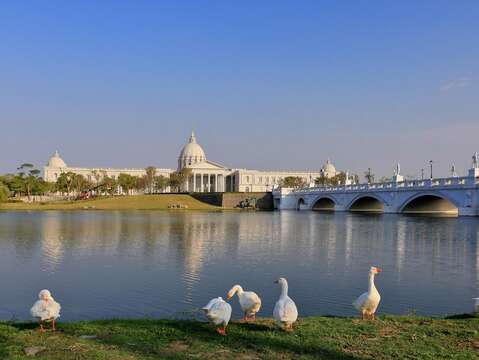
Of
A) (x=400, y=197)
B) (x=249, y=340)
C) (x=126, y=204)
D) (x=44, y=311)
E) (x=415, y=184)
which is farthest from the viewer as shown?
(x=126, y=204)

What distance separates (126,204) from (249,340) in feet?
376

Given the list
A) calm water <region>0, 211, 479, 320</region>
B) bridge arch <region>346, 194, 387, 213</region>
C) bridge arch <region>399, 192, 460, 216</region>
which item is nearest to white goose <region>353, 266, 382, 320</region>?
calm water <region>0, 211, 479, 320</region>

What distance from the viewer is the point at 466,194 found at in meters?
69.6

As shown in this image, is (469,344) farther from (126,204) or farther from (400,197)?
(126,204)

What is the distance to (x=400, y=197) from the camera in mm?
87125

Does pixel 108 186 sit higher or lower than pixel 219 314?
higher

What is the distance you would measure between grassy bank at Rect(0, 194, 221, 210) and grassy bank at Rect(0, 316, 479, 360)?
103m

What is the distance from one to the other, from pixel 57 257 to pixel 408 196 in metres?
66.4

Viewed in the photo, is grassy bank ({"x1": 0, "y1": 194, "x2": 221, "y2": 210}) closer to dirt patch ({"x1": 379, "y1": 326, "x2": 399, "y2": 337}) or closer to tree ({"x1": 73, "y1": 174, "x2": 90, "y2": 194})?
tree ({"x1": 73, "y1": 174, "x2": 90, "y2": 194})

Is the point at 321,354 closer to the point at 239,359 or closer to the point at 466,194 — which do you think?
the point at 239,359

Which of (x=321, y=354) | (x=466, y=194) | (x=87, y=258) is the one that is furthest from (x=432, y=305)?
(x=466, y=194)

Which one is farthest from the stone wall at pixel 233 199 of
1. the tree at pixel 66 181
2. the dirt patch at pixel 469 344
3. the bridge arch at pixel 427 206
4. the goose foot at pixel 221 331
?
the dirt patch at pixel 469 344

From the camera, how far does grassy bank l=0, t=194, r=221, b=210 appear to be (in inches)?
4412

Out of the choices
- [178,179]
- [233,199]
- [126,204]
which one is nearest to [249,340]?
[126,204]
